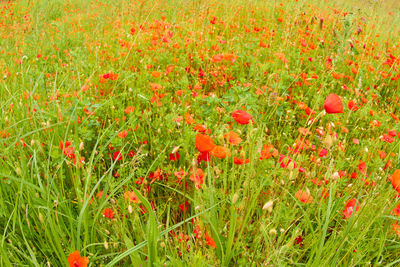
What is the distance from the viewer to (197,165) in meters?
1.71

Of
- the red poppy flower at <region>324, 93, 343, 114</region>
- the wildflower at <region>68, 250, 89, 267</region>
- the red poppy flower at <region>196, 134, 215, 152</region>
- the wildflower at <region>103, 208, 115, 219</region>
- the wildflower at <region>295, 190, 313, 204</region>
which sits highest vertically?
the red poppy flower at <region>324, 93, 343, 114</region>

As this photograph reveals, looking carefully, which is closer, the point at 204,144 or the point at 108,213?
the point at 204,144

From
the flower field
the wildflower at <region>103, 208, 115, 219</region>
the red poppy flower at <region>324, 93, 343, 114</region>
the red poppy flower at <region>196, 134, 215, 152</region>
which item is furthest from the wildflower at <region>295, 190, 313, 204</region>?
the wildflower at <region>103, 208, 115, 219</region>

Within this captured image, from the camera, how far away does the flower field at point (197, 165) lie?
1.18 meters

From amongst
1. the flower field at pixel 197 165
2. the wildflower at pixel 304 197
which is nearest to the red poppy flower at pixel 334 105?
the flower field at pixel 197 165

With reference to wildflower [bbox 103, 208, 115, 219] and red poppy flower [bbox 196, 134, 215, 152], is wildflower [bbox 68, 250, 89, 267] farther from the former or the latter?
red poppy flower [bbox 196, 134, 215, 152]

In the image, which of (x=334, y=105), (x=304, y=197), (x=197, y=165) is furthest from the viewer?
(x=197, y=165)

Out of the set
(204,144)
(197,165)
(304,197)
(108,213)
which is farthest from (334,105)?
(108,213)

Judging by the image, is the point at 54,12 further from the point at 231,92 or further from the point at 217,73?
the point at 231,92

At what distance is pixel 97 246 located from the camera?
4.26 ft

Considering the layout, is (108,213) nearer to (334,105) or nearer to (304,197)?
(304,197)

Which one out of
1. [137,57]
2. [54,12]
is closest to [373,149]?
[137,57]

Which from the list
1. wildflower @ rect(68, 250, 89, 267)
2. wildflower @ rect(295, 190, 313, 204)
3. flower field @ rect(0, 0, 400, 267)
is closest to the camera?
wildflower @ rect(68, 250, 89, 267)

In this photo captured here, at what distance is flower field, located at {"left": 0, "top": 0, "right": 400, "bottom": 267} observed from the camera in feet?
3.87
